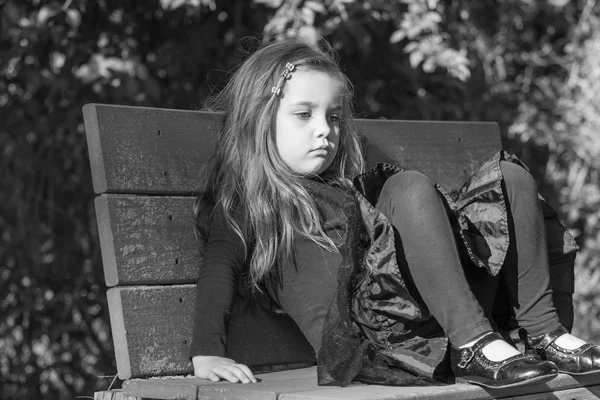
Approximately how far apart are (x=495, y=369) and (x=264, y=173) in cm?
87

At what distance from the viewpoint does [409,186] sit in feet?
7.06

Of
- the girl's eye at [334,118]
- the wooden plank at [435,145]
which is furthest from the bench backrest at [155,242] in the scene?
the wooden plank at [435,145]

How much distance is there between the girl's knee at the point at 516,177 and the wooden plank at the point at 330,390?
1.52 ft

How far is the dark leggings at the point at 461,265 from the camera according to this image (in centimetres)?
205

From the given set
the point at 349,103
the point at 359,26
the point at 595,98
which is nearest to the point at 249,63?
the point at 349,103

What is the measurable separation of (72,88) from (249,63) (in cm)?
114

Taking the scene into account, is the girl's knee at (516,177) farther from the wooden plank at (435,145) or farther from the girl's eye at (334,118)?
the wooden plank at (435,145)

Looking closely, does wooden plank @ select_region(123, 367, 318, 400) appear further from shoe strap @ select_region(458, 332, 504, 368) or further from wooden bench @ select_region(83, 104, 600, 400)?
shoe strap @ select_region(458, 332, 504, 368)

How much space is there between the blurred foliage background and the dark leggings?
3.83ft

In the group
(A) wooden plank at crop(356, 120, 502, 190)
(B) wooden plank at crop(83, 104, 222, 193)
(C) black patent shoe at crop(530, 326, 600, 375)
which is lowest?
(C) black patent shoe at crop(530, 326, 600, 375)

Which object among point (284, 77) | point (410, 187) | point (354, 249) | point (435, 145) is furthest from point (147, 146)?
point (435, 145)

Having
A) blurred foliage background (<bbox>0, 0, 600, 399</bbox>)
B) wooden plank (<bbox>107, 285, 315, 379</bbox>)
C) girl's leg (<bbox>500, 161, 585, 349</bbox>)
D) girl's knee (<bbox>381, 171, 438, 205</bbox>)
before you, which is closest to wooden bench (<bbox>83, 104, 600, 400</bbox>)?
wooden plank (<bbox>107, 285, 315, 379</bbox>)

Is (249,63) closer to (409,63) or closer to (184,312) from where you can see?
(184,312)

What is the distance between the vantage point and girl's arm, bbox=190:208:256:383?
222 centimetres
